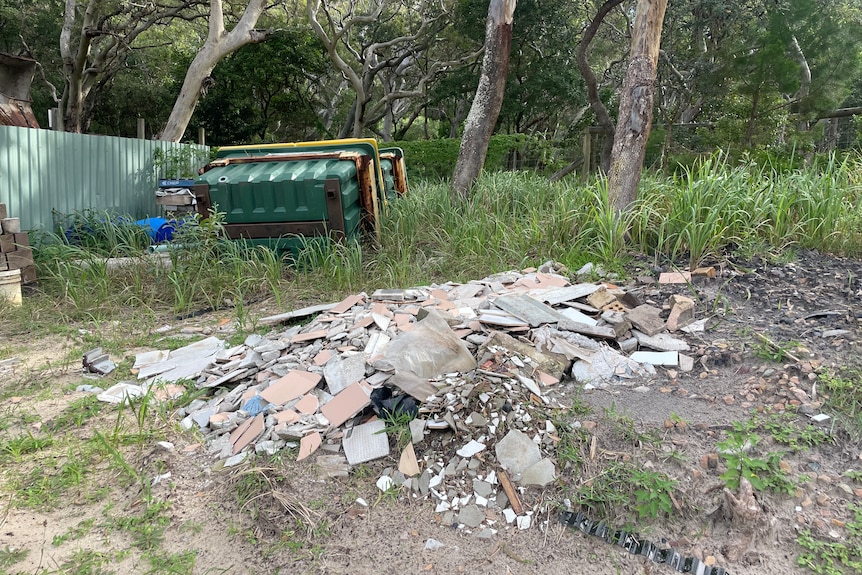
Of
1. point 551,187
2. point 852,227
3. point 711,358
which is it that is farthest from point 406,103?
point 711,358

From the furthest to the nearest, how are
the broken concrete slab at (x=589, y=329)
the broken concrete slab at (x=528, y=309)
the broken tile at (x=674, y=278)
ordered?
the broken tile at (x=674, y=278) < the broken concrete slab at (x=528, y=309) < the broken concrete slab at (x=589, y=329)

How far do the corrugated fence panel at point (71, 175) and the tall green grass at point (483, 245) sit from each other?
2.82 feet

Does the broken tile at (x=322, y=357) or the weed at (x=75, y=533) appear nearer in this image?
the weed at (x=75, y=533)

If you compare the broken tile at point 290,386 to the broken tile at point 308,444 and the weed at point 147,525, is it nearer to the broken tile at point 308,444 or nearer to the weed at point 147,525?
the broken tile at point 308,444

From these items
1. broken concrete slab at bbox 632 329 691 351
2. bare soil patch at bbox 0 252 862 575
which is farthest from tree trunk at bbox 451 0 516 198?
bare soil patch at bbox 0 252 862 575

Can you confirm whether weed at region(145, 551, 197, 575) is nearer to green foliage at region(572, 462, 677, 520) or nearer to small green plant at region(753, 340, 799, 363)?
green foliage at region(572, 462, 677, 520)

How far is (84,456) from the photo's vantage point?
2877 millimetres

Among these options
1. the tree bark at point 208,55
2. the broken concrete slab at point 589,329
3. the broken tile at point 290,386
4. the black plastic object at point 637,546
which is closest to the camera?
the black plastic object at point 637,546

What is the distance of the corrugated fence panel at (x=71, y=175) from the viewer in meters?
6.87

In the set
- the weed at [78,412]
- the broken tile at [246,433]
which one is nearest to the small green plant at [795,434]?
the broken tile at [246,433]

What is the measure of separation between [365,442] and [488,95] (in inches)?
220

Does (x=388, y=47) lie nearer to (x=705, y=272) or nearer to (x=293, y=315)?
(x=293, y=315)

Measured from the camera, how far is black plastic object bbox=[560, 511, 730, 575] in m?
2.10

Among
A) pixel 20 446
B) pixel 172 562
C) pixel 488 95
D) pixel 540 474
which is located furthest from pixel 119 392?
pixel 488 95
